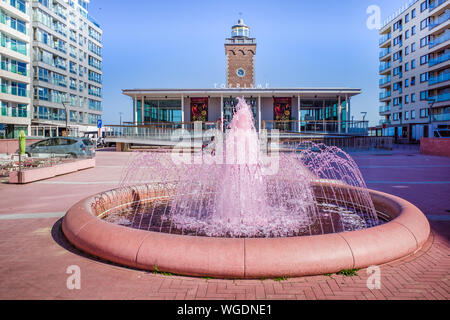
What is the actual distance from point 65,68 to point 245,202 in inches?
2311

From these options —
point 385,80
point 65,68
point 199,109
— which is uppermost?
point 65,68

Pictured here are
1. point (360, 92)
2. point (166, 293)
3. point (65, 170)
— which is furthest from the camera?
point (360, 92)

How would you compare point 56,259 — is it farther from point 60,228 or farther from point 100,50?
point 100,50

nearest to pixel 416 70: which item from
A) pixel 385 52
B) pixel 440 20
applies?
pixel 440 20

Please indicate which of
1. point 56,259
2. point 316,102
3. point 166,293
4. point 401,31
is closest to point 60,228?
point 56,259

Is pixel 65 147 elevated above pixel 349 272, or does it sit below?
above

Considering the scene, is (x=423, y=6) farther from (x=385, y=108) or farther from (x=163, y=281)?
(x=163, y=281)

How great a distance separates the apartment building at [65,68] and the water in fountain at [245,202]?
37.4m

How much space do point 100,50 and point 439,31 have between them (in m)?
65.4

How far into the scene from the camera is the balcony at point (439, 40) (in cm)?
4567

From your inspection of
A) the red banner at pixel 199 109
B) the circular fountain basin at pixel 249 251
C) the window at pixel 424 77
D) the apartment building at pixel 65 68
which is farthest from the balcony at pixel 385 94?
the circular fountain basin at pixel 249 251

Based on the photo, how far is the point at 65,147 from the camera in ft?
71.1

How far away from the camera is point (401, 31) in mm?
59062

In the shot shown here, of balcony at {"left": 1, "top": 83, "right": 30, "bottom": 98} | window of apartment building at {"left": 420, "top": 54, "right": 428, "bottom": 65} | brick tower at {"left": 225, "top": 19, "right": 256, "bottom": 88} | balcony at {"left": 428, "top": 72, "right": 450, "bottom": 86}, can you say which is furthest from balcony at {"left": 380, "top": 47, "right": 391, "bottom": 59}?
balcony at {"left": 1, "top": 83, "right": 30, "bottom": 98}
